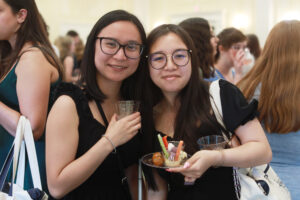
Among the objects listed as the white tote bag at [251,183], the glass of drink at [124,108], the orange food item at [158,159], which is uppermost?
the glass of drink at [124,108]

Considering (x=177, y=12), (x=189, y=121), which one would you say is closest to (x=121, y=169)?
(x=189, y=121)

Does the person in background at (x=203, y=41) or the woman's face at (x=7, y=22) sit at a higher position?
the woman's face at (x=7, y=22)

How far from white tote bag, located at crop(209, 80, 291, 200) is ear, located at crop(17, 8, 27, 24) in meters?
1.22

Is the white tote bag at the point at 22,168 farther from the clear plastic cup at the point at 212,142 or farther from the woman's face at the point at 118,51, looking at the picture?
the clear plastic cup at the point at 212,142

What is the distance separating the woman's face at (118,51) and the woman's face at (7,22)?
61 centimetres

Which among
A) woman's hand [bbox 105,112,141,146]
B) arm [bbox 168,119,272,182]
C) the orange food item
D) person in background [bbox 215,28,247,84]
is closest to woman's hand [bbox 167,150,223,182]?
arm [bbox 168,119,272,182]

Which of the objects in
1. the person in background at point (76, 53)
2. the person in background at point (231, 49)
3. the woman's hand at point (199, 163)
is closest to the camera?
the woman's hand at point (199, 163)

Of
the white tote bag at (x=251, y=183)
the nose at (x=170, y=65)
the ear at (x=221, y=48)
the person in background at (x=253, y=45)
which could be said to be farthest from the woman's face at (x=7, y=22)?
the person in background at (x=253, y=45)

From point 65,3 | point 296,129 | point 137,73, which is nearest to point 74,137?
point 137,73

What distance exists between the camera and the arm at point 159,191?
5.52ft

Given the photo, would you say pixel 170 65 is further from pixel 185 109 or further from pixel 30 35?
pixel 30 35

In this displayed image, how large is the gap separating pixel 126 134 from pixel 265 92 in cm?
114

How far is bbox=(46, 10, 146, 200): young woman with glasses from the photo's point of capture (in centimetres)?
132

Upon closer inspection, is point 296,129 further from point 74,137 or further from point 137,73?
point 74,137
